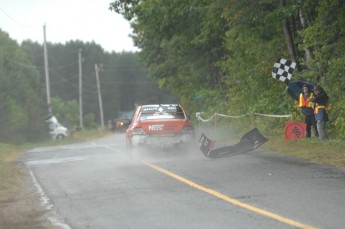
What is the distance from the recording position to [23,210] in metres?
9.23

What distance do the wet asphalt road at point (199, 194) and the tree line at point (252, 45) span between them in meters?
4.65

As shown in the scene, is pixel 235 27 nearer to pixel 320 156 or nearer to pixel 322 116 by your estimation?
pixel 322 116

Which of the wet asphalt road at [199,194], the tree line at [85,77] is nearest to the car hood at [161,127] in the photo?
the wet asphalt road at [199,194]

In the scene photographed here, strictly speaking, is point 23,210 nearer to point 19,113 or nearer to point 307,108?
point 307,108

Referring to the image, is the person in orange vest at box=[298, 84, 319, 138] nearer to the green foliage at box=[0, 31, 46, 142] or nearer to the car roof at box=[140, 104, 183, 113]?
the car roof at box=[140, 104, 183, 113]

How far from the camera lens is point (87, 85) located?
12025 cm

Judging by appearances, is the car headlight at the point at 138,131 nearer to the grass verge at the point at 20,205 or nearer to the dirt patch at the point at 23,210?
the grass verge at the point at 20,205

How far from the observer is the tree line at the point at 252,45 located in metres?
17.8

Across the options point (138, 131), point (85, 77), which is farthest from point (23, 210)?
point (85, 77)

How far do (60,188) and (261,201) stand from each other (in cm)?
456

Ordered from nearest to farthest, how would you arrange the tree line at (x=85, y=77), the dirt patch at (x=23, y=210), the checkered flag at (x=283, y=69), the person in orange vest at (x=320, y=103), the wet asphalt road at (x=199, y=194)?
1. the wet asphalt road at (x=199, y=194)
2. the dirt patch at (x=23, y=210)
3. the person in orange vest at (x=320, y=103)
4. the checkered flag at (x=283, y=69)
5. the tree line at (x=85, y=77)

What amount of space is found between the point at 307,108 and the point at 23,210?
10548mm

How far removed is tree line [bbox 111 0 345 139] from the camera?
701 inches

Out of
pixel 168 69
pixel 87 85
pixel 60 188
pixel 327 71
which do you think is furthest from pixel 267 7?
pixel 87 85
